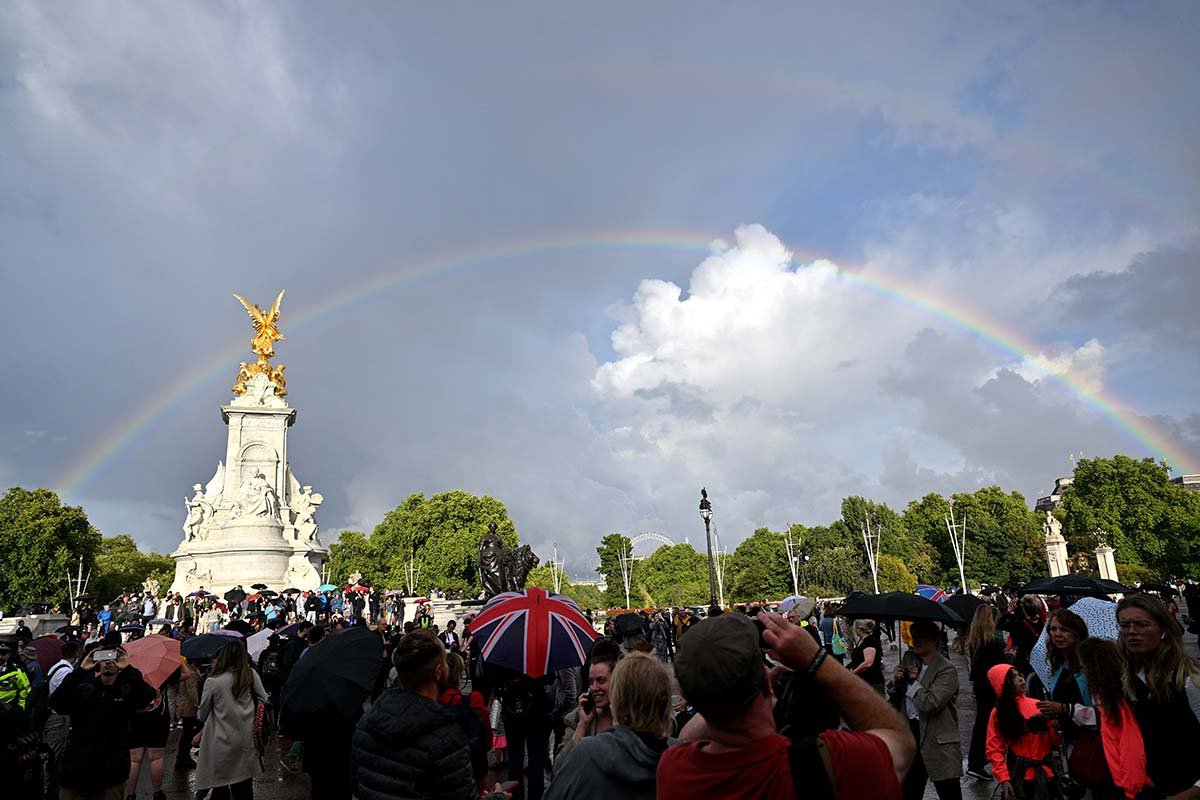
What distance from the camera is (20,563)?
54250 millimetres

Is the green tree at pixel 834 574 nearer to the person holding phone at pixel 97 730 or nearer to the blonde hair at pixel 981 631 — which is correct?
the blonde hair at pixel 981 631

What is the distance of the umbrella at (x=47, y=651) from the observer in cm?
1037

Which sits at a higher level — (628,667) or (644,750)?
(628,667)

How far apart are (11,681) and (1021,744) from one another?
9.08m

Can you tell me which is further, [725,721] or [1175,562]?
[1175,562]

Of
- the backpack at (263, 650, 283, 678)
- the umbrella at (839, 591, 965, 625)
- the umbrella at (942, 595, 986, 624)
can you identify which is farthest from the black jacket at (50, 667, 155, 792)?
the umbrella at (942, 595, 986, 624)

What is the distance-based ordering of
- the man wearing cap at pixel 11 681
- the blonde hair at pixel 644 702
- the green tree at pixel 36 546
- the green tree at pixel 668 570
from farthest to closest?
the green tree at pixel 668 570 < the green tree at pixel 36 546 < the man wearing cap at pixel 11 681 < the blonde hair at pixel 644 702

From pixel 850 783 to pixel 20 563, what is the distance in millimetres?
69130

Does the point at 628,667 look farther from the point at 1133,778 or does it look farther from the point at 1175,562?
the point at 1175,562

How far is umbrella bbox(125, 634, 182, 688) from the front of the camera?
292 inches

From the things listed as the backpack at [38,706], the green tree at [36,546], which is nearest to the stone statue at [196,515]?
the green tree at [36,546]

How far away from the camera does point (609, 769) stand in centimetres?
275

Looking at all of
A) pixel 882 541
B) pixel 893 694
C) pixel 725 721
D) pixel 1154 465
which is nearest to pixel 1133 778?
pixel 893 694

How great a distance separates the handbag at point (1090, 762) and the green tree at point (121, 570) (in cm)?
7404
